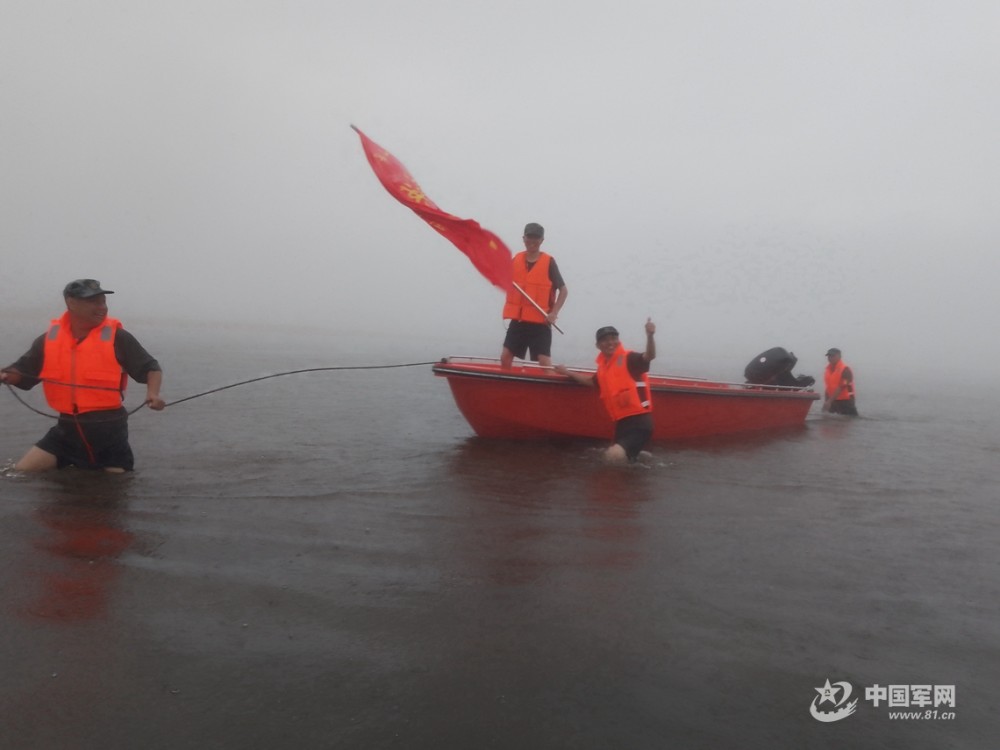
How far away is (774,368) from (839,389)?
8.74 feet

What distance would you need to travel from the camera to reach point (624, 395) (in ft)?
21.4

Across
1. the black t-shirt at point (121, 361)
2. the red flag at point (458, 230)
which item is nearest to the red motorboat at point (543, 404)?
the red flag at point (458, 230)

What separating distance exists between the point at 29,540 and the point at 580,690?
275 cm

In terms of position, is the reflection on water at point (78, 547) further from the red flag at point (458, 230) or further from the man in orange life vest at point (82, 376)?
the red flag at point (458, 230)

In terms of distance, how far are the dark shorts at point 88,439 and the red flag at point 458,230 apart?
3.32 m

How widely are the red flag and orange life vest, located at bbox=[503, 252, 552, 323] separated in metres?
0.10

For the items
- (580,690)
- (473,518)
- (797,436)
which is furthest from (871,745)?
(797,436)

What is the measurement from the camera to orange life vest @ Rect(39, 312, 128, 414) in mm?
4719

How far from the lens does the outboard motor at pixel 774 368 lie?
10375 mm

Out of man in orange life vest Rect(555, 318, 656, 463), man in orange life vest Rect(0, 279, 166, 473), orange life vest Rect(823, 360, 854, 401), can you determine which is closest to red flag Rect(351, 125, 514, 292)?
man in orange life vest Rect(555, 318, 656, 463)

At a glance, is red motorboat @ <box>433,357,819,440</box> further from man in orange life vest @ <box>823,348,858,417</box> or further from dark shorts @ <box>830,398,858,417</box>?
dark shorts @ <box>830,398,858,417</box>

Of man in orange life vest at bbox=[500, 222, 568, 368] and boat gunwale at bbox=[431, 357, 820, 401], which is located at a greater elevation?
man in orange life vest at bbox=[500, 222, 568, 368]

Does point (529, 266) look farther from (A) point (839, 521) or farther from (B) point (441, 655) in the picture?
(B) point (441, 655)

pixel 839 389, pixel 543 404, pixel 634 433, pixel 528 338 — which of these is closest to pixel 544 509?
pixel 634 433
